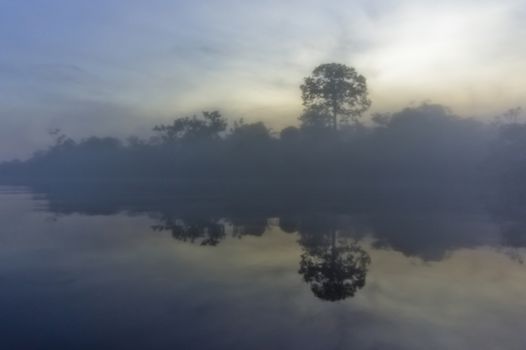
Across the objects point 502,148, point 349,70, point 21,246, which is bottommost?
point 21,246

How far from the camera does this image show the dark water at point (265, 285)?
8945 mm

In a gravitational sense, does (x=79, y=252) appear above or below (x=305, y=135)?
below

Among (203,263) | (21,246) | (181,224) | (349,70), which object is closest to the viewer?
(203,263)

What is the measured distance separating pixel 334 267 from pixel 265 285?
2.95 m

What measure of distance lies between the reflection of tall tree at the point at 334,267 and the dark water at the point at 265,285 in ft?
0.13

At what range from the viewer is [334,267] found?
14.6 meters

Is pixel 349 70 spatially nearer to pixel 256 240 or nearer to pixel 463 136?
pixel 463 136

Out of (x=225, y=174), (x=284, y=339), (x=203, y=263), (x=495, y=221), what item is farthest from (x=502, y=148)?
(x=284, y=339)

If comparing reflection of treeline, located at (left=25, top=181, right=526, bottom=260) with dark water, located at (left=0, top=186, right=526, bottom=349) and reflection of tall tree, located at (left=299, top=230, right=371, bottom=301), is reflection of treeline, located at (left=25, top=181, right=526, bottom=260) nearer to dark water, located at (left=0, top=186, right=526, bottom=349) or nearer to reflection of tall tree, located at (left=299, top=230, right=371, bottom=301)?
dark water, located at (left=0, top=186, right=526, bottom=349)

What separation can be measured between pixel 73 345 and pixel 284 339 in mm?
3891

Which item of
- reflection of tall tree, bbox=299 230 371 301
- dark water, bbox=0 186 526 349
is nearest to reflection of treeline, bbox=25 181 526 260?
dark water, bbox=0 186 526 349

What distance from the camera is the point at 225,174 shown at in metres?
74.1

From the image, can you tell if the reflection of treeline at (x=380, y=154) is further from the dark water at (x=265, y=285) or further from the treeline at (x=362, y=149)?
the dark water at (x=265, y=285)

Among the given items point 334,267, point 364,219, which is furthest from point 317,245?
point 364,219
